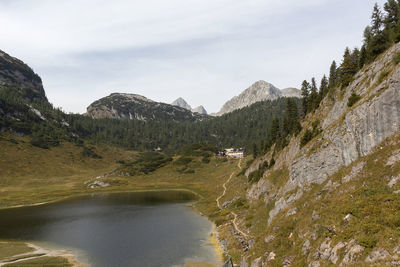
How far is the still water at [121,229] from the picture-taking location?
51438mm

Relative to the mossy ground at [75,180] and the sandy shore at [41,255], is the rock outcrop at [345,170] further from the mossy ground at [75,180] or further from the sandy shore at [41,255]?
the mossy ground at [75,180]

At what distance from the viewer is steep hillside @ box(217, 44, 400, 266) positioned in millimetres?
21391

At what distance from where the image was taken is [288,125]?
3706 inches

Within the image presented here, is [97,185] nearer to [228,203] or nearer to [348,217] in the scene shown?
[228,203]

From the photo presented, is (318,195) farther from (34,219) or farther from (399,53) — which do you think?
(34,219)

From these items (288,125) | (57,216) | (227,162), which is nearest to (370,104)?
(288,125)

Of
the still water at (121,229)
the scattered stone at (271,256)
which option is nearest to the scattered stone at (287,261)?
the scattered stone at (271,256)

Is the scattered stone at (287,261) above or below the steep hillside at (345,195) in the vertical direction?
below

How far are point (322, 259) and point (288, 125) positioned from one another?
248 feet

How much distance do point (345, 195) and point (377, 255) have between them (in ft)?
40.2

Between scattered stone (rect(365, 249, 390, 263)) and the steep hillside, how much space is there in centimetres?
2

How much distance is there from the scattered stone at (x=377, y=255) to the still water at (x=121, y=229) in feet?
112

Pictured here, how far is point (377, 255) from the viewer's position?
60.2ft

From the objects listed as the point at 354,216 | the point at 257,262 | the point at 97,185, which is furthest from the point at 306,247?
the point at 97,185
